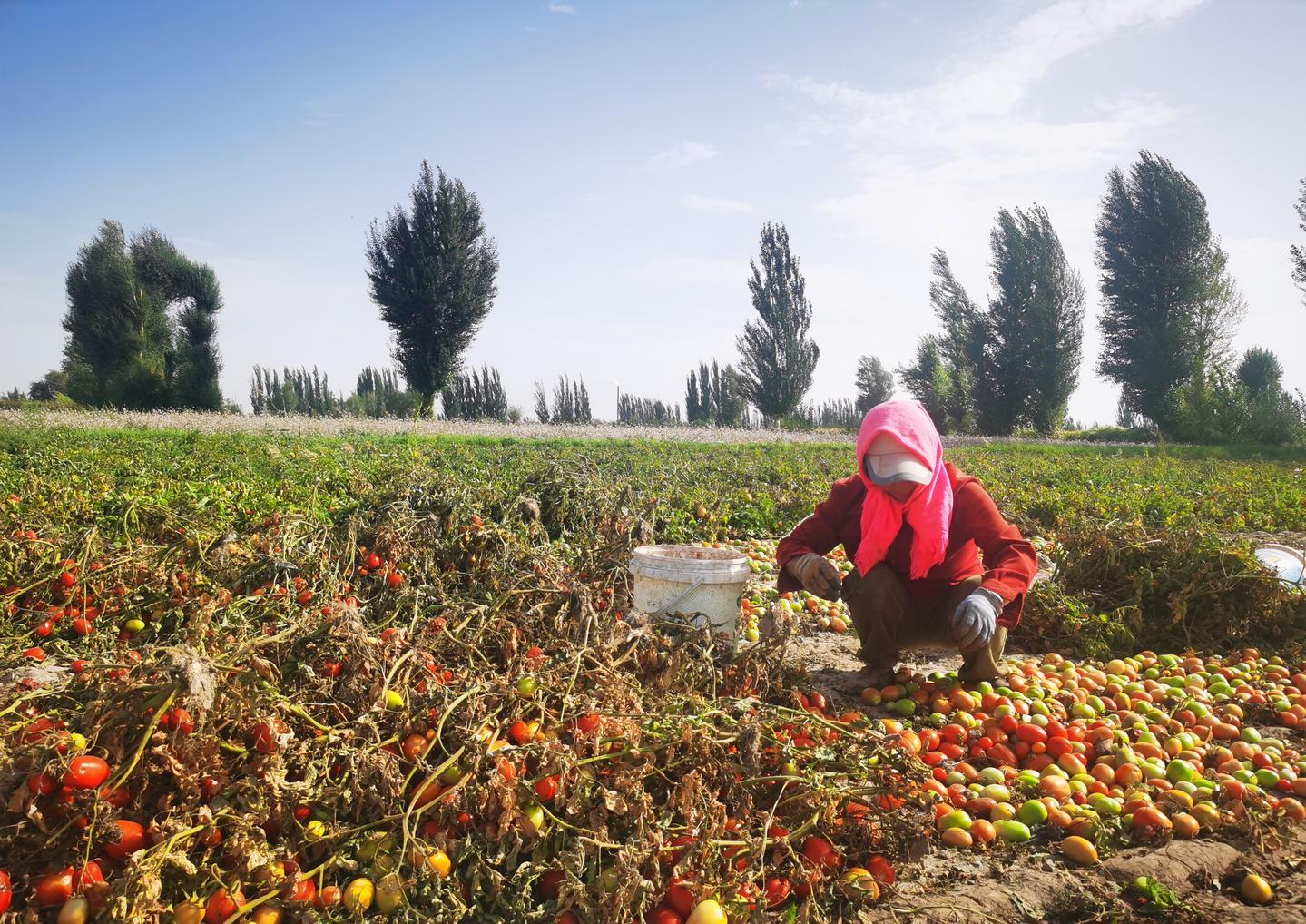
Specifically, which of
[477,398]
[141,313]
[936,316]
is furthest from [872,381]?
[141,313]

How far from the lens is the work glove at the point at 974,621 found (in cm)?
332

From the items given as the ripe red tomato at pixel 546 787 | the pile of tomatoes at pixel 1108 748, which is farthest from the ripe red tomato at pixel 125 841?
the pile of tomatoes at pixel 1108 748

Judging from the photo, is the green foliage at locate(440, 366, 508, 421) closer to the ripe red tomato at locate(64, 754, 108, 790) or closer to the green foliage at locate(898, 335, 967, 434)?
the green foliage at locate(898, 335, 967, 434)

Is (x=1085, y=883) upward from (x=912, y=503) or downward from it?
downward

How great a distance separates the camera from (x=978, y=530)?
370 cm

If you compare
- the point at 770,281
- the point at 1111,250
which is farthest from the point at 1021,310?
the point at 770,281

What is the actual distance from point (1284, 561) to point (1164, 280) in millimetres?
33500

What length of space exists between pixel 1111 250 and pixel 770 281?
1507 cm

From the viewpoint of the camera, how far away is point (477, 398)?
46969 mm

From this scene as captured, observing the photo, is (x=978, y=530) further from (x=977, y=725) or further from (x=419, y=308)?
(x=419, y=308)

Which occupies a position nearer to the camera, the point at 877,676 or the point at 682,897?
the point at 682,897

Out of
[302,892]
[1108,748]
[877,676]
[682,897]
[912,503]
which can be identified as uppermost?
[912,503]

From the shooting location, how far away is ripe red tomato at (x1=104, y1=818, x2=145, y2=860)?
1.87 m

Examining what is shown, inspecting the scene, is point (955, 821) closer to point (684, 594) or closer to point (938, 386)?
point (684, 594)
